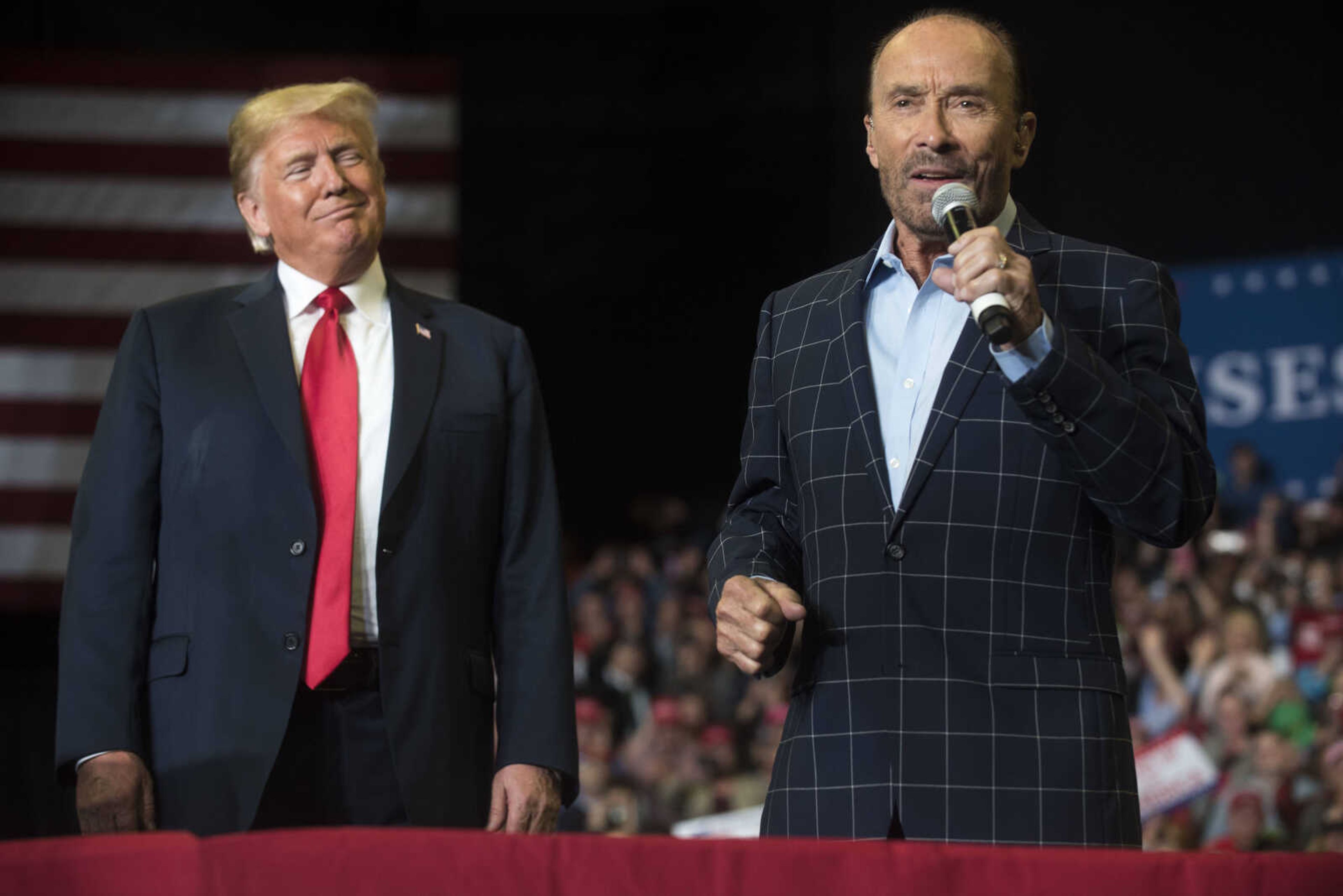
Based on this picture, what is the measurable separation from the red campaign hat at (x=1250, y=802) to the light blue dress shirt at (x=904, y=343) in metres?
3.63

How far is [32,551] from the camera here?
16.5ft

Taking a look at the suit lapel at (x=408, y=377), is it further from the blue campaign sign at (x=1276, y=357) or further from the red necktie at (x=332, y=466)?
the blue campaign sign at (x=1276, y=357)

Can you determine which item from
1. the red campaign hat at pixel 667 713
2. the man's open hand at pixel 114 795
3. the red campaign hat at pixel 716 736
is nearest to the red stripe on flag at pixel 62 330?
the red campaign hat at pixel 667 713

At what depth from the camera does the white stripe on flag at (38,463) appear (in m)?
5.06

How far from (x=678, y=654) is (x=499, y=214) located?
7.09 ft

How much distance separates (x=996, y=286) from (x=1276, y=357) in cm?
609

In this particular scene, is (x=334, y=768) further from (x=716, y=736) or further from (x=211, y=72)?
(x=716, y=736)

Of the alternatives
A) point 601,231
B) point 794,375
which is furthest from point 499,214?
point 794,375

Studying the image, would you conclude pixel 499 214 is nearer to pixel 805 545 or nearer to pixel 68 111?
pixel 68 111

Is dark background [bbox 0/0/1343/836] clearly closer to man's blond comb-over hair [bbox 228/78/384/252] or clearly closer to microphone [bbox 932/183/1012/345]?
man's blond comb-over hair [bbox 228/78/384/252]

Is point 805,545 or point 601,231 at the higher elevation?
point 601,231

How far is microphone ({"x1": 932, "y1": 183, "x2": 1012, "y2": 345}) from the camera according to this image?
1.34m

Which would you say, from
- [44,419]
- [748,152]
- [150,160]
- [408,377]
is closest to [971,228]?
[408,377]

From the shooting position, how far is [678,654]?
6367 millimetres
